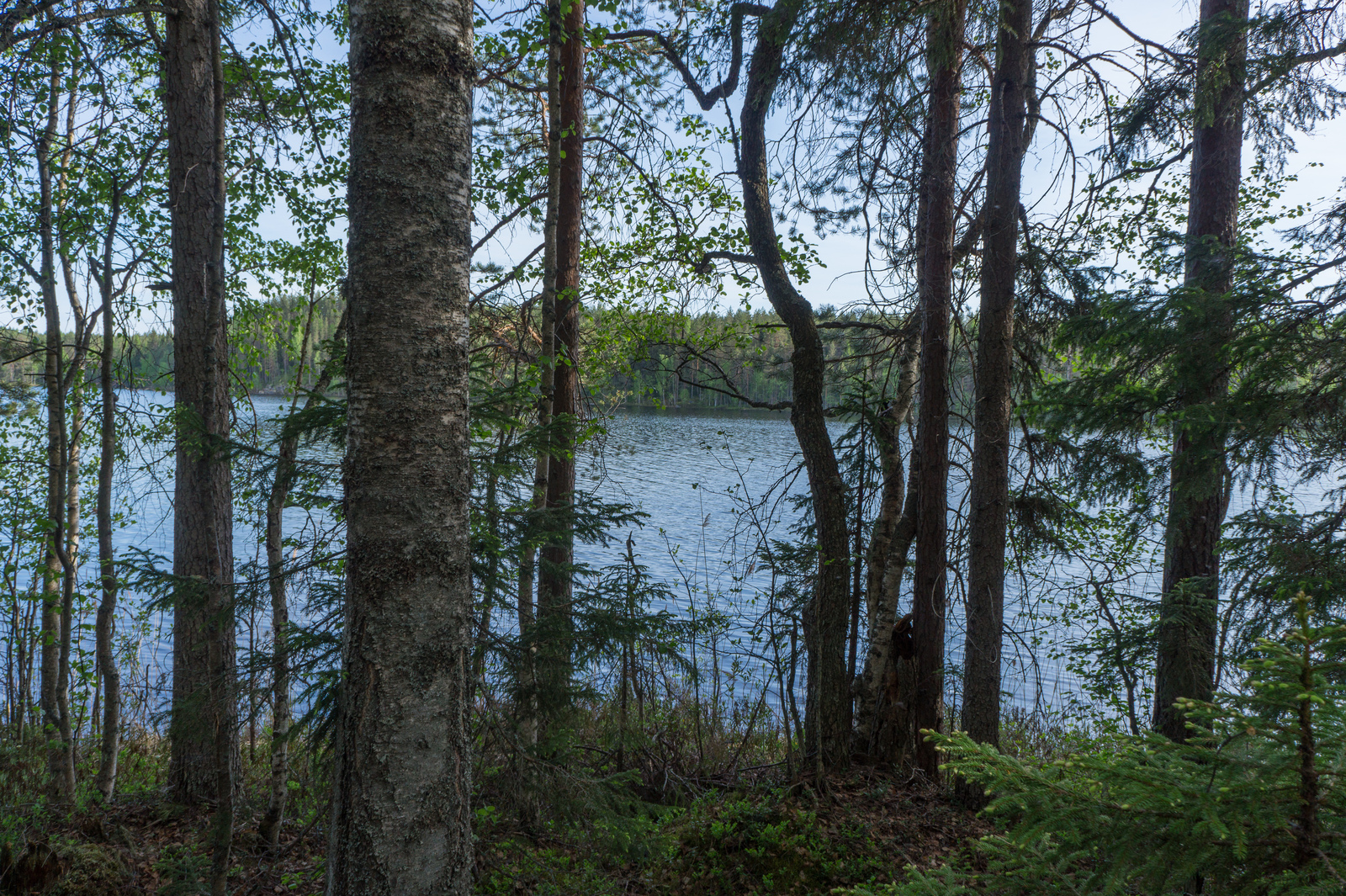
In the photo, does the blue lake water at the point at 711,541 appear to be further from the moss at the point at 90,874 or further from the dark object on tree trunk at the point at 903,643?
the moss at the point at 90,874

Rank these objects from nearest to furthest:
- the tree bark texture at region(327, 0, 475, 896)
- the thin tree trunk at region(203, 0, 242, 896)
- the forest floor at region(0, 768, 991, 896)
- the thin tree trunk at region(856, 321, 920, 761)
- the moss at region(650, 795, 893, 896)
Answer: the tree bark texture at region(327, 0, 475, 896) < the thin tree trunk at region(203, 0, 242, 896) < the forest floor at region(0, 768, 991, 896) < the moss at region(650, 795, 893, 896) < the thin tree trunk at region(856, 321, 920, 761)

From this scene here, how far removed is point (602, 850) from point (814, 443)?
313 cm

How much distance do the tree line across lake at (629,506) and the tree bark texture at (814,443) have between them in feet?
0.12

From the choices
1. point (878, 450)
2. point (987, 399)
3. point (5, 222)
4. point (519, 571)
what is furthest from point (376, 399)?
point (5, 222)

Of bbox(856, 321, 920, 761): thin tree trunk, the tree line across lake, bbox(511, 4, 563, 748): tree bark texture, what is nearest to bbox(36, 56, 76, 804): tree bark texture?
the tree line across lake

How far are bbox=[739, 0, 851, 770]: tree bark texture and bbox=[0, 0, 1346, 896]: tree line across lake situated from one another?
4cm

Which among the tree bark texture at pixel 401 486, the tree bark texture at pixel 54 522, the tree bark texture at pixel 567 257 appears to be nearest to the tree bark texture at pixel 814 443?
the tree bark texture at pixel 567 257

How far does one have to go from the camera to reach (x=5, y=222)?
21.3 ft

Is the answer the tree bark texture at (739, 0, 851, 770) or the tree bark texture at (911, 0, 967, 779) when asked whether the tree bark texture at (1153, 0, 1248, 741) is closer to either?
the tree bark texture at (911, 0, 967, 779)

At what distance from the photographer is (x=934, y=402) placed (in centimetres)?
598

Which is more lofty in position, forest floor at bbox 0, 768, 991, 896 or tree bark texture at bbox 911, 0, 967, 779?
tree bark texture at bbox 911, 0, 967, 779

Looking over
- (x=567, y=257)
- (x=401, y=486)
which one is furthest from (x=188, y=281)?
(x=401, y=486)

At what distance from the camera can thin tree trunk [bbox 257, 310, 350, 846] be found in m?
3.10

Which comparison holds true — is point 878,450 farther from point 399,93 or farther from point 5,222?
point 5,222
